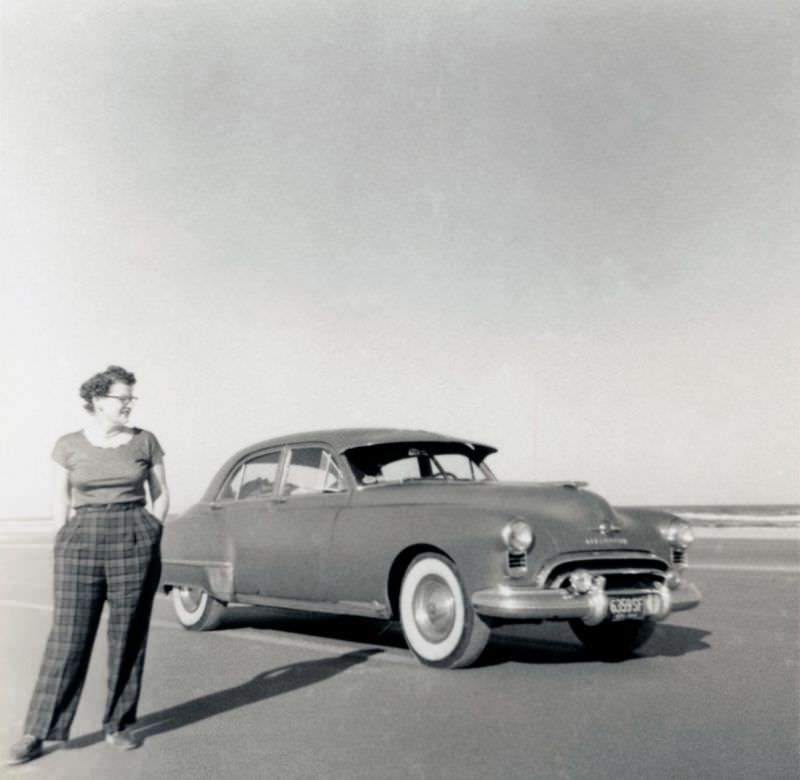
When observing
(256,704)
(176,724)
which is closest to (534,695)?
(256,704)

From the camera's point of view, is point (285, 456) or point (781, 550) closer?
point (285, 456)

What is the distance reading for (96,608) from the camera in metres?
4.80

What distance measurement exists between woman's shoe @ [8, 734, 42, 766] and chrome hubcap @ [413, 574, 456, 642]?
9.51 ft

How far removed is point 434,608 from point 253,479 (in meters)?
2.55

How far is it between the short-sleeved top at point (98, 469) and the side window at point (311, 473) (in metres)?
3.27

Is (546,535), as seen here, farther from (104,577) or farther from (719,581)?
(719,581)

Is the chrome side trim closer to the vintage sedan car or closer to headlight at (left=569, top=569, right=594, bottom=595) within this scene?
the vintage sedan car

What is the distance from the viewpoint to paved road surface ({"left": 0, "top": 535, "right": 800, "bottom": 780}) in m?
4.48

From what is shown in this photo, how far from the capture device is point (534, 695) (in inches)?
233

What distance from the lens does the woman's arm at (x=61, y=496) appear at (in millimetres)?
4785

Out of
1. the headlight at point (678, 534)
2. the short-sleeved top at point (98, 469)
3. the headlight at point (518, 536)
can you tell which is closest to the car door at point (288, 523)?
the headlight at point (518, 536)

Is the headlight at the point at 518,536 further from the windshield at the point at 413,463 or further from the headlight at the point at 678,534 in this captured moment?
the windshield at the point at 413,463

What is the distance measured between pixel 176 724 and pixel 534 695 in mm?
1932

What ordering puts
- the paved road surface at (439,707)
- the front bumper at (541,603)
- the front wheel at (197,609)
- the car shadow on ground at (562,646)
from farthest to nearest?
the front wheel at (197,609) < the car shadow on ground at (562,646) < the front bumper at (541,603) < the paved road surface at (439,707)
